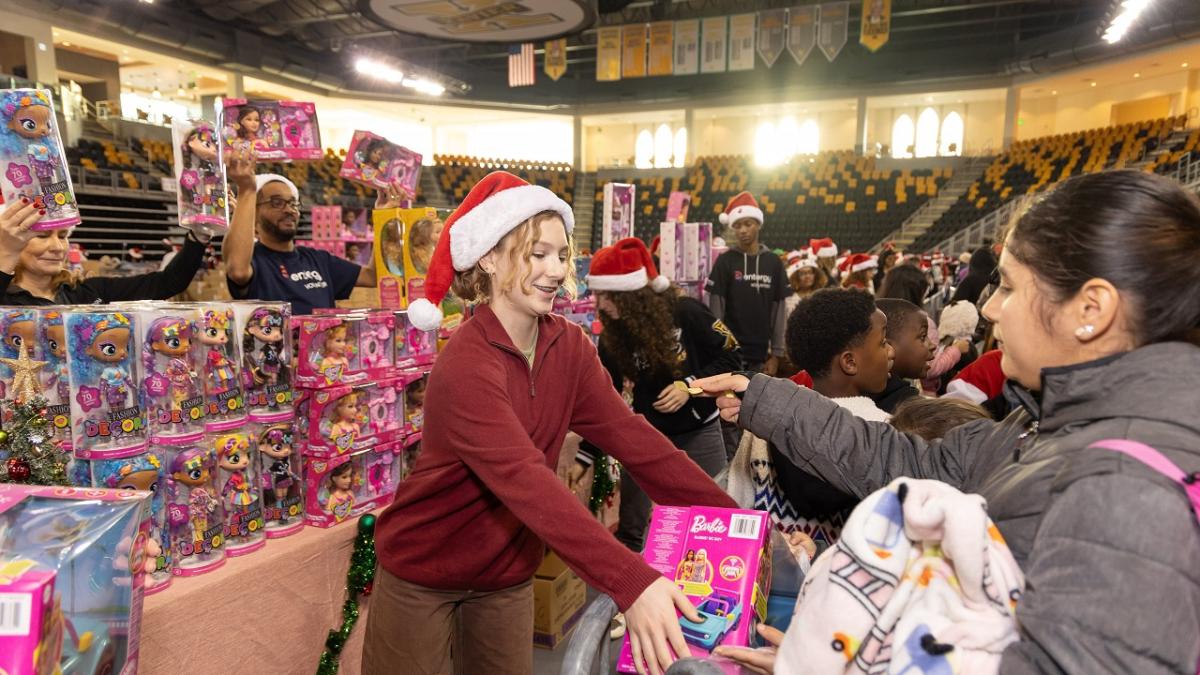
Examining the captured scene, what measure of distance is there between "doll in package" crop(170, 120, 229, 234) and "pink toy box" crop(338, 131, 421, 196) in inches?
31.0

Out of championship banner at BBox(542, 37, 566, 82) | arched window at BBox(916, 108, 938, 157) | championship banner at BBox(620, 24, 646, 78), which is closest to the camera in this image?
championship banner at BBox(620, 24, 646, 78)

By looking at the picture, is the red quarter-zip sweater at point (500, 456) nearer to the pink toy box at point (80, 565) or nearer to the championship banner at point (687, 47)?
the pink toy box at point (80, 565)

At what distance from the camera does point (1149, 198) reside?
83 cm

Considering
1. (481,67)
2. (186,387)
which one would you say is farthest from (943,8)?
(186,387)

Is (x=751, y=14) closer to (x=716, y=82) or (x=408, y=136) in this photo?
(x=716, y=82)

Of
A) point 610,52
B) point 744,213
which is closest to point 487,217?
point 744,213

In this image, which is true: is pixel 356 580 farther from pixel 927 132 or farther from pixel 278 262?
pixel 927 132

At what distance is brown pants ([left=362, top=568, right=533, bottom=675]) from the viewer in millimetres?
1594

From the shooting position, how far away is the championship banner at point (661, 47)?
12.6 metres

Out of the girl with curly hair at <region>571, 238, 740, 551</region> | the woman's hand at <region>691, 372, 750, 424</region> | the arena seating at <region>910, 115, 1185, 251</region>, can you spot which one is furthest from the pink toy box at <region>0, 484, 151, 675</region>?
the arena seating at <region>910, 115, 1185, 251</region>

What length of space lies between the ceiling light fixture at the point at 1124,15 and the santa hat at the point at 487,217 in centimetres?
1230

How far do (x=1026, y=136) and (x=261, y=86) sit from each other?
2085cm

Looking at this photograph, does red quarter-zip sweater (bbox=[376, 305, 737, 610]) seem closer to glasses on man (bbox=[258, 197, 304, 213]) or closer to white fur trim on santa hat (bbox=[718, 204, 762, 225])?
glasses on man (bbox=[258, 197, 304, 213])

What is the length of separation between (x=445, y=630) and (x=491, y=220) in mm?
934
